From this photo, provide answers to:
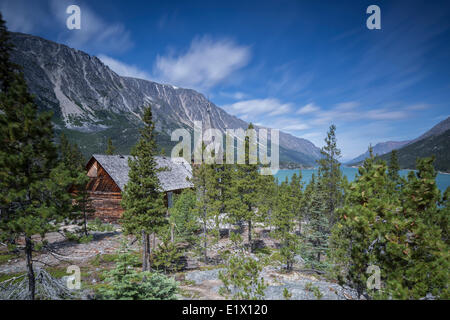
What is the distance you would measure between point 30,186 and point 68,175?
127 cm

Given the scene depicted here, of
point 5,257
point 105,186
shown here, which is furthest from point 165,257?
point 105,186

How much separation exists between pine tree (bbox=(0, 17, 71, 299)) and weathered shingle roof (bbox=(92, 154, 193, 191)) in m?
13.2

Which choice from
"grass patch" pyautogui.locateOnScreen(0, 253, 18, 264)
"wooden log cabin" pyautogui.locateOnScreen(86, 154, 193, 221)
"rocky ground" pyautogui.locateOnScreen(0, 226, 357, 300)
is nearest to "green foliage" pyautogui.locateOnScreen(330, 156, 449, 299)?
"rocky ground" pyautogui.locateOnScreen(0, 226, 357, 300)

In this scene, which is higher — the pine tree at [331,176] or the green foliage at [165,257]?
the pine tree at [331,176]

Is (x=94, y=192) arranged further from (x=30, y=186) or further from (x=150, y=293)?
(x=150, y=293)

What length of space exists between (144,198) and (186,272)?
7412 millimetres

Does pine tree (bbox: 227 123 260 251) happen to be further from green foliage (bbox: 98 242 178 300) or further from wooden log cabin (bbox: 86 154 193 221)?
green foliage (bbox: 98 242 178 300)

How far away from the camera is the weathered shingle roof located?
29578 millimetres

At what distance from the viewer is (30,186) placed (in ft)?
24.8

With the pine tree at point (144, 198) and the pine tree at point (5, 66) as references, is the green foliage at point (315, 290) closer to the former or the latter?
the pine tree at point (144, 198)

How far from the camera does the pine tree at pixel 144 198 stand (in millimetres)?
14555

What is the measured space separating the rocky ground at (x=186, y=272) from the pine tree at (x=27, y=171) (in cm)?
173

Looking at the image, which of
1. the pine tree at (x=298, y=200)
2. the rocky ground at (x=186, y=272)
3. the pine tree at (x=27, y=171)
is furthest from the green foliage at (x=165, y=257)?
the pine tree at (x=298, y=200)
